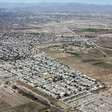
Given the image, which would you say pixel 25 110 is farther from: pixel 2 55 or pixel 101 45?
pixel 101 45

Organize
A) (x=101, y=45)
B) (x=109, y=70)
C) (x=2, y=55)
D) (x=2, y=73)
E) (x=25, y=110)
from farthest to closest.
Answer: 1. (x=101, y=45)
2. (x=2, y=55)
3. (x=109, y=70)
4. (x=2, y=73)
5. (x=25, y=110)

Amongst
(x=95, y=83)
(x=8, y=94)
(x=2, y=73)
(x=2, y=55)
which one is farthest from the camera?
(x=2, y=55)

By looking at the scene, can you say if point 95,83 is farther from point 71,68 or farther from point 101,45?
point 101,45

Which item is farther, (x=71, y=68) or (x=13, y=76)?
(x=71, y=68)

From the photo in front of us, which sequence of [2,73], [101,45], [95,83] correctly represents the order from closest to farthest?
[95,83] → [2,73] → [101,45]

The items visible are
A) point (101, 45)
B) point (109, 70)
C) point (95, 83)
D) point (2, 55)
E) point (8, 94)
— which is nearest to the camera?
point (8, 94)

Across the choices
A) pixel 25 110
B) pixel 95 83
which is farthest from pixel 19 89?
pixel 95 83

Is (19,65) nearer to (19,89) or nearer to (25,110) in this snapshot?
(19,89)

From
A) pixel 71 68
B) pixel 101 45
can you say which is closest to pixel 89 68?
pixel 71 68

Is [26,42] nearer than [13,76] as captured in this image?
No
